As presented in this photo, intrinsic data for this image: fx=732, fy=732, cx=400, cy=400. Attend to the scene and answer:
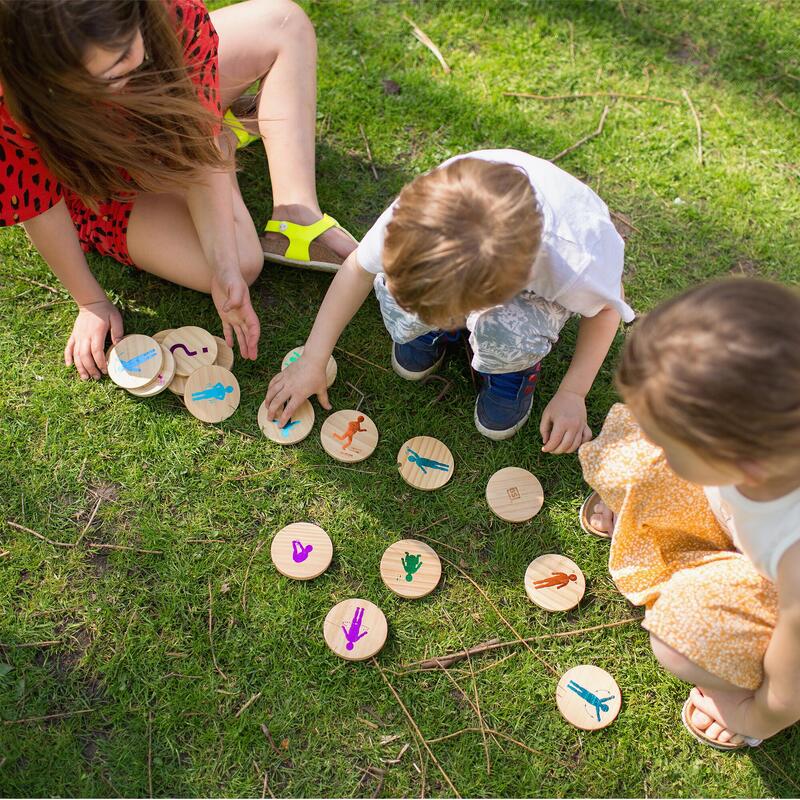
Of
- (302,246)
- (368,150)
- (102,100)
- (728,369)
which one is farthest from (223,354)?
(728,369)

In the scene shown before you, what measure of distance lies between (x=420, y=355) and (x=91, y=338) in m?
0.98

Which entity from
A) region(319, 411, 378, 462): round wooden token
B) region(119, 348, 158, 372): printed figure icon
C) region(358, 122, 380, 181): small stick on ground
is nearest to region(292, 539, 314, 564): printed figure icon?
region(319, 411, 378, 462): round wooden token

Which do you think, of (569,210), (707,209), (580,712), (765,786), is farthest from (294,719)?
(707,209)

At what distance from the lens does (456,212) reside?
1.40m

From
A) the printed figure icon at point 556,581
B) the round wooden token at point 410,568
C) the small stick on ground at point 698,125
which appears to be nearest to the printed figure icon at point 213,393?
the round wooden token at point 410,568

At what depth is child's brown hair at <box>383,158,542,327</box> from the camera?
139 centimetres

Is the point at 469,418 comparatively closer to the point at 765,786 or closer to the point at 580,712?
the point at 580,712

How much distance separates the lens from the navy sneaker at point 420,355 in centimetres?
213

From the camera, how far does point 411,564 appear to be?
193 cm

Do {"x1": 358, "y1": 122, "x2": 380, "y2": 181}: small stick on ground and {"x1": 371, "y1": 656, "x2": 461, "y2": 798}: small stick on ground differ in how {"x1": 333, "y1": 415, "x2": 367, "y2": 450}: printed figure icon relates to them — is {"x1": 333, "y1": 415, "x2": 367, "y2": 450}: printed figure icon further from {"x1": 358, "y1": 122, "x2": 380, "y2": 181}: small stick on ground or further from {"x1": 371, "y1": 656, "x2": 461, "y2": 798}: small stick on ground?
{"x1": 358, "y1": 122, "x2": 380, "y2": 181}: small stick on ground

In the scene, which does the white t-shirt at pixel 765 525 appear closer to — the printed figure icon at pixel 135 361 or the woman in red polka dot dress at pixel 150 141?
the woman in red polka dot dress at pixel 150 141

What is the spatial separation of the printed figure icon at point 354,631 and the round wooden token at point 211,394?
0.70m

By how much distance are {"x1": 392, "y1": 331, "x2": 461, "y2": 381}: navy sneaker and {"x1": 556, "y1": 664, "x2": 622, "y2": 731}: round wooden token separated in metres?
0.93

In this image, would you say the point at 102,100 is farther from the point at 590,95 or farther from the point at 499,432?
the point at 590,95
